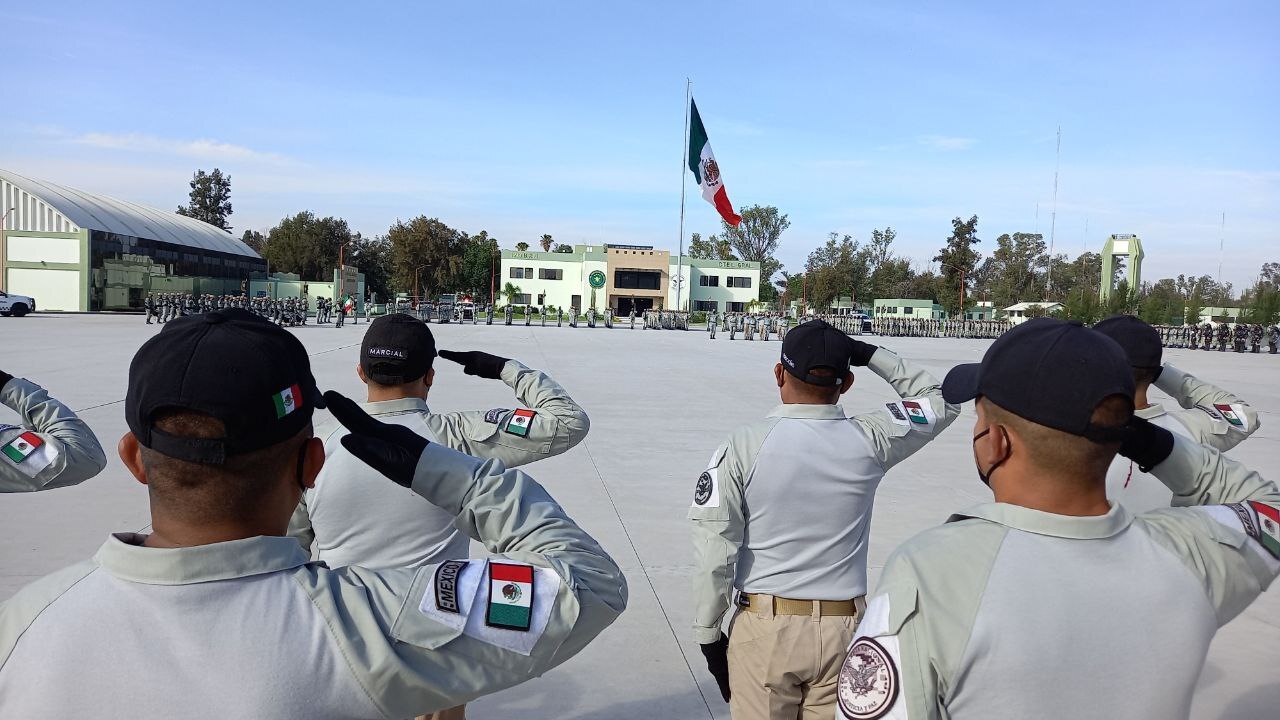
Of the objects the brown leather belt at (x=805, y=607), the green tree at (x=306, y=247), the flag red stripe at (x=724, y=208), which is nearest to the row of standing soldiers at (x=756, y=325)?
the flag red stripe at (x=724, y=208)

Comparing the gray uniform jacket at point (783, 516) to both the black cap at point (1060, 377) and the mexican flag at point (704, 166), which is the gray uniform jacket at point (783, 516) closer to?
the black cap at point (1060, 377)

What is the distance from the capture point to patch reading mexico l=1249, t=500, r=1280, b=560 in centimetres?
177

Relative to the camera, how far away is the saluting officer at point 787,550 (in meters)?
2.76

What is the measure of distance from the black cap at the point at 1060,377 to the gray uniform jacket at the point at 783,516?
1247 mm

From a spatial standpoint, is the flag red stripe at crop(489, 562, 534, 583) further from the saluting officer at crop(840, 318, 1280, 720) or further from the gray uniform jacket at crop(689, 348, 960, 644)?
the gray uniform jacket at crop(689, 348, 960, 644)

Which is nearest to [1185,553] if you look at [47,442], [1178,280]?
[47,442]

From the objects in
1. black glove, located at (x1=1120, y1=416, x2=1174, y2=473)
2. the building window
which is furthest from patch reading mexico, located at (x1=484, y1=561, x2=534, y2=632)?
the building window

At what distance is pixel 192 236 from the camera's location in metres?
65.3

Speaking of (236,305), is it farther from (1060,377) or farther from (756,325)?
(1060,377)

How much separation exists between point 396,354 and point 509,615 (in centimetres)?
159

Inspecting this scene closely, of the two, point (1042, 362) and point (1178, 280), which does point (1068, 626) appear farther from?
point (1178, 280)

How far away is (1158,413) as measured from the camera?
11.4ft

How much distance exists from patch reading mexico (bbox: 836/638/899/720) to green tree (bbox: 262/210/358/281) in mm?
89732

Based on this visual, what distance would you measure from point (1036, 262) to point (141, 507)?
393ft
